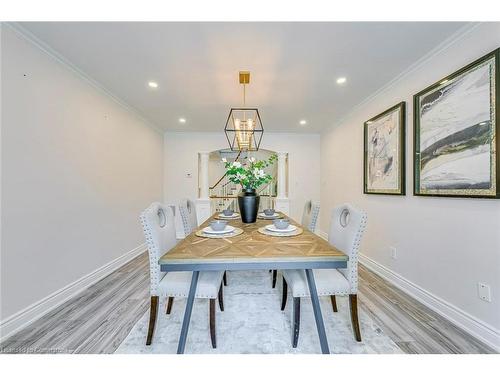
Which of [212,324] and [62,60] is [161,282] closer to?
[212,324]

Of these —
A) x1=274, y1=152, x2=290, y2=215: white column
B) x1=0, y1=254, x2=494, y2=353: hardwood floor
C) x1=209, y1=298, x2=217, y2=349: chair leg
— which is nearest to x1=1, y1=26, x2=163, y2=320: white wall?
x1=0, y1=254, x2=494, y2=353: hardwood floor

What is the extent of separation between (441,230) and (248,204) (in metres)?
1.78

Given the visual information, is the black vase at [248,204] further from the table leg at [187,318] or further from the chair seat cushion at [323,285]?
the table leg at [187,318]

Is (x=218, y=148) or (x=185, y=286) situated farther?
(x=218, y=148)

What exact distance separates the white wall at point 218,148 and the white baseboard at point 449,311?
2.60 metres

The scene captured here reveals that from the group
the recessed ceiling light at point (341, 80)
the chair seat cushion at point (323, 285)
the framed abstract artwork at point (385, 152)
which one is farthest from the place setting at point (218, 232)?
the recessed ceiling light at point (341, 80)

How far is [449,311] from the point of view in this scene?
1746 millimetres

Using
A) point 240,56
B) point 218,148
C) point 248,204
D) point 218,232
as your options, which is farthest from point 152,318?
point 218,148

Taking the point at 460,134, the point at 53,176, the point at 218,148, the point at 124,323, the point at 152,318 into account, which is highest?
the point at 218,148

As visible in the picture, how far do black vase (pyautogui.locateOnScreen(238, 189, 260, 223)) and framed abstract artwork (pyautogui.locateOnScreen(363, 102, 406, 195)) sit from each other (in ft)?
5.46

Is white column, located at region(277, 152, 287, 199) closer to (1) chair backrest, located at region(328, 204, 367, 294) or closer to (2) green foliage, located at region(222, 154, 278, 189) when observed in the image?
(2) green foliage, located at region(222, 154, 278, 189)

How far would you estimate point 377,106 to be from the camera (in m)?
2.81

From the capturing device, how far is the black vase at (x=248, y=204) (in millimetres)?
2117
